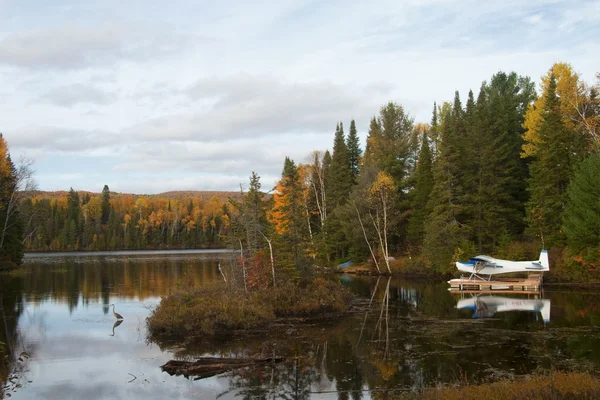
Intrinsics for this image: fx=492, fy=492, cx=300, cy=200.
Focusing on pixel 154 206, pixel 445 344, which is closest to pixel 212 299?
pixel 445 344

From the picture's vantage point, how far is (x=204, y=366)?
14.1m

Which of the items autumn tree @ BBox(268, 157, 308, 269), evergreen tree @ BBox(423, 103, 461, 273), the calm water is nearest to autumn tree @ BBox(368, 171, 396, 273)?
evergreen tree @ BBox(423, 103, 461, 273)

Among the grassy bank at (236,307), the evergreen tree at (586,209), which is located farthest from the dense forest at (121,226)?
the grassy bank at (236,307)

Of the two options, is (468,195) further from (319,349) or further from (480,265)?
(319,349)

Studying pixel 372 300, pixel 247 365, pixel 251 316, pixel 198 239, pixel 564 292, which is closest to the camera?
pixel 247 365

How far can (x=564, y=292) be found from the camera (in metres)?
31.4

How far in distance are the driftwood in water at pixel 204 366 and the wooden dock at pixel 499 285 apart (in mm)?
22340

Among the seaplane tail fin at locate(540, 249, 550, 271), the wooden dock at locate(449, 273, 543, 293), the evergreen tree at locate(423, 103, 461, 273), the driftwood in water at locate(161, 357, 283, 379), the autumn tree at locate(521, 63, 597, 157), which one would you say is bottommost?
the wooden dock at locate(449, 273, 543, 293)

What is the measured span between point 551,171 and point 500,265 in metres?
8.12

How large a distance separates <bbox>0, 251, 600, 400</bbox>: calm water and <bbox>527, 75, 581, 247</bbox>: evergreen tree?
28.8 feet

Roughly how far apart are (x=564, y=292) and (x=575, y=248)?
3.49 m

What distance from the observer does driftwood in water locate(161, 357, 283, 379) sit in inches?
555

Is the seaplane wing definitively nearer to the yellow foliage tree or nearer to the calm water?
the calm water

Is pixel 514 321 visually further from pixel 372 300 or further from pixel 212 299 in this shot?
pixel 212 299
